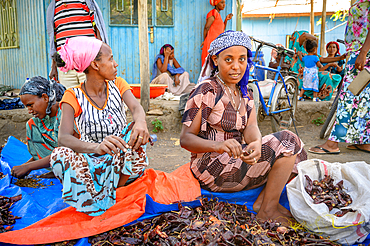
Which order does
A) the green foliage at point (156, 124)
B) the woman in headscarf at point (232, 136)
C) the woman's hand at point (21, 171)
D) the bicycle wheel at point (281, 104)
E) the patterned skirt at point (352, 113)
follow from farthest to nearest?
the green foliage at point (156, 124), the bicycle wheel at point (281, 104), the patterned skirt at point (352, 113), the woman's hand at point (21, 171), the woman in headscarf at point (232, 136)

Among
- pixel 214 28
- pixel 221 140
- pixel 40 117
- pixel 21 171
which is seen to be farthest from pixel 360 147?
pixel 21 171

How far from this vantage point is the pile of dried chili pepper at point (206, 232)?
6.15 feet

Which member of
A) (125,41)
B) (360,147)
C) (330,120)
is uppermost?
(125,41)

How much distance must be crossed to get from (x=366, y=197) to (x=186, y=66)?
6240mm

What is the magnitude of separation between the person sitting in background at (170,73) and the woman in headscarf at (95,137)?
4.90 metres

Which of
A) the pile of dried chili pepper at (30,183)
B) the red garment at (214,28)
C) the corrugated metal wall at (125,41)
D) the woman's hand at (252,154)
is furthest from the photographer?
the red garment at (214,28)

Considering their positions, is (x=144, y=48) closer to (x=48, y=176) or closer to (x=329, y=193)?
(x=48, y=176)

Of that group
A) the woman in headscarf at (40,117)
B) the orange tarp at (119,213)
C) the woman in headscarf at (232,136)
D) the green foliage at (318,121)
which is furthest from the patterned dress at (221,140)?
the green foliage at (318,121)

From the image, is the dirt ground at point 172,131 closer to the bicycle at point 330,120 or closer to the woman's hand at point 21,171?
the bicycle at point 330,120

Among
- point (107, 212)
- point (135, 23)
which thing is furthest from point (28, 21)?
point (107, 212)

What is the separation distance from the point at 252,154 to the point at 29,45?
7.14m

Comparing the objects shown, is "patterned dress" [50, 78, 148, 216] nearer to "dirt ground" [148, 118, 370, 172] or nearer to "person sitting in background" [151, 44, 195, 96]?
"dirt ground" [148, 118, 370, 172]

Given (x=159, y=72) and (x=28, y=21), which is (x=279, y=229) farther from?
(x=28, y=21)

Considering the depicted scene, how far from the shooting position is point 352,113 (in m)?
4.00
